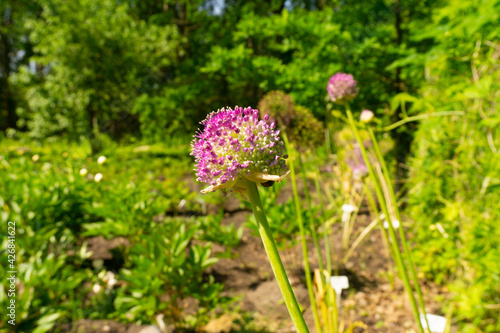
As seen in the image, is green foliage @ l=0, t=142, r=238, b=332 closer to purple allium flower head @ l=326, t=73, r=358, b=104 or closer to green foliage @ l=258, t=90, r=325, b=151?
green foliage @ l=258, t=90, r=325, b=151

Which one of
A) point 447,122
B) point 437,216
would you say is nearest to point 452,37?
point 447,122

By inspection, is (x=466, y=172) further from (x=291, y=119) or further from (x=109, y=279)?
(x=109, y=279)

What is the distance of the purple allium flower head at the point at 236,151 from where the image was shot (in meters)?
0.49

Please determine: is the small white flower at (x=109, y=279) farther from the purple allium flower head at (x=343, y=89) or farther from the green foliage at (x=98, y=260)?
the purple allium flower head at (x=343, y=89)

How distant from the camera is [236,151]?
0.49 metres

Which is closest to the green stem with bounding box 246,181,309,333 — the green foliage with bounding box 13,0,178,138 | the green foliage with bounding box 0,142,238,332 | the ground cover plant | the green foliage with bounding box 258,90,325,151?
the ground cover plant

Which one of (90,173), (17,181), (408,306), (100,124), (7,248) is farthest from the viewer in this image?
(100,124)

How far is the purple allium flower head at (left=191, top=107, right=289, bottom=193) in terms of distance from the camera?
0.49 m

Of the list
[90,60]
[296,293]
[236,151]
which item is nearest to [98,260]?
[296,293]

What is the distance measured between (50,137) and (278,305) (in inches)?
353

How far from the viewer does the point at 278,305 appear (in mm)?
2082

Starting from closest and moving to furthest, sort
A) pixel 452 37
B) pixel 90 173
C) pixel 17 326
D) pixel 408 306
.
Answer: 1. pixel 17 326
2. pixel 452 37
3. pixel 408 306
4. pixel 90 173

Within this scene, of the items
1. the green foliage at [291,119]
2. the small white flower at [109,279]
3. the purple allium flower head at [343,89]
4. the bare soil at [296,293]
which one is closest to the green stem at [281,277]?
the purple allium flower head at [343,89]

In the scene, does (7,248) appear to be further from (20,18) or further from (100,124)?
(20,18)
